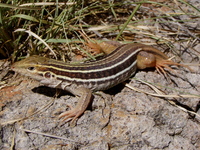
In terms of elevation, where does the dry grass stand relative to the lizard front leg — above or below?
above

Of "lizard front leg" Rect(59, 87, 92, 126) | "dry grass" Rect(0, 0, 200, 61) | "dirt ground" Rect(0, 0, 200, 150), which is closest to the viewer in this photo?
"dirt ground" Rect(0, 0, 200, 150)

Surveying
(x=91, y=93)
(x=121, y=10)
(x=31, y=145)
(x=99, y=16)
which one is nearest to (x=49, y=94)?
(x=91, y=93)

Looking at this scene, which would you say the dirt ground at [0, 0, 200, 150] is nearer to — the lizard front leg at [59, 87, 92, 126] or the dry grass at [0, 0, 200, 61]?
the lizard front leg at [59, 87, 92, 126]

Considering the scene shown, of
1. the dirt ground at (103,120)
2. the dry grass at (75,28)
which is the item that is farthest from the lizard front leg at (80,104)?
the dry grass at (75,28)

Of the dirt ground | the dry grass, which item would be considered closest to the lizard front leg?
the dirt ground

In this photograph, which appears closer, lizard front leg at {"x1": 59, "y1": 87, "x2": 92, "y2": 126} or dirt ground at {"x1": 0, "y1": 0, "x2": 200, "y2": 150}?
dirt ground at {"x1": 0, "y1": 0, "x2": 200, "y2": 150}

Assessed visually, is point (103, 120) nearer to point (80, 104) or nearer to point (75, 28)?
point (80, 104)

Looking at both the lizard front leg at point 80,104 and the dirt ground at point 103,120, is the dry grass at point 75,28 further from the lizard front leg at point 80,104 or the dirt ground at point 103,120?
the lizard front leg at point 80,104

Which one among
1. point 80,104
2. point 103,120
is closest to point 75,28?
point 80,104

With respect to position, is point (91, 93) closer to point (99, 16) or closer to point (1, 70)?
point (1, 70)
